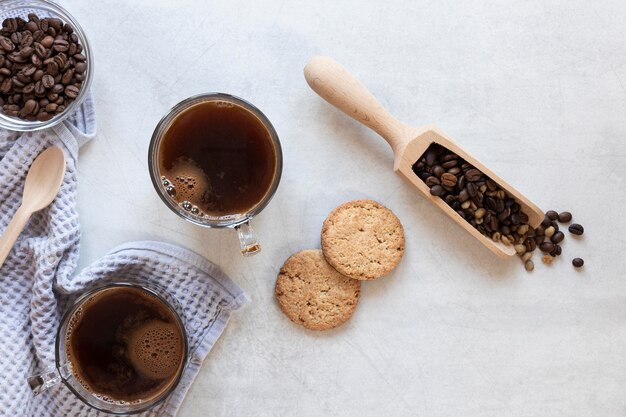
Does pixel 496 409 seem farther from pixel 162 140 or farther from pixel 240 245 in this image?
pixel 162 140

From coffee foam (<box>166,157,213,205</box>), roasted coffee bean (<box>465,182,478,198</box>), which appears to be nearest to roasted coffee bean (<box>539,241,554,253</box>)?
roasted coffee bean (<box>465,182,478,198</box>)

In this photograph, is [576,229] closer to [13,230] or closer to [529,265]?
[529,265]

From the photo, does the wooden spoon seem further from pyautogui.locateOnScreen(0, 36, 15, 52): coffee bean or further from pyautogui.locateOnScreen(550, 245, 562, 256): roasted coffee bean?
pyautogui.locateOnScreen(550, 245, 562, 256): roasted coffee bean

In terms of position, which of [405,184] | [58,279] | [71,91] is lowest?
[58,279]

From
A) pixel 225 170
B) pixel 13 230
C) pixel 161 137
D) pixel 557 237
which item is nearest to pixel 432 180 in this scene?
pixel 557 237

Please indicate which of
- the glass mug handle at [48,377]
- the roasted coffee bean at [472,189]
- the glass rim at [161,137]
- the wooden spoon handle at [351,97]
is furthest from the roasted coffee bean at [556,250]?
the glass mug handle at [48,377]

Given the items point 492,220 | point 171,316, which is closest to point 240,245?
point 171,316
